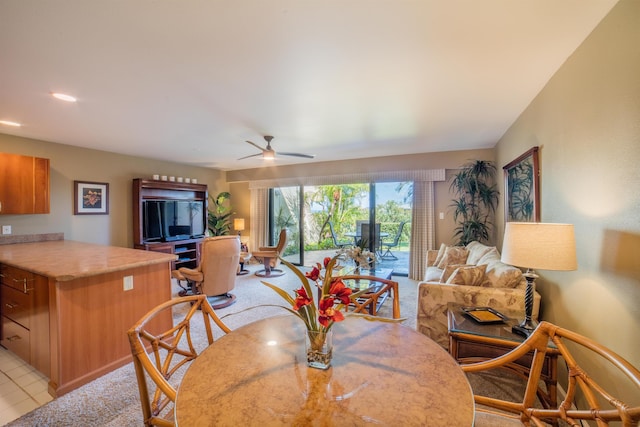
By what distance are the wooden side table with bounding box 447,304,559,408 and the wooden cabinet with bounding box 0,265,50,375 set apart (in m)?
3.08

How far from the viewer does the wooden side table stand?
1652 millimetres

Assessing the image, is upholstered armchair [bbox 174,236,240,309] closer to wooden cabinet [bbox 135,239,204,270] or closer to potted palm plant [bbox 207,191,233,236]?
wooden cabinet [bbox 135,239,204,270]

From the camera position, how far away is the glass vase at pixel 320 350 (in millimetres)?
1054

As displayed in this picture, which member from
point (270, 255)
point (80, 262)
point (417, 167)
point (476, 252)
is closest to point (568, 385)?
point (476, 252)

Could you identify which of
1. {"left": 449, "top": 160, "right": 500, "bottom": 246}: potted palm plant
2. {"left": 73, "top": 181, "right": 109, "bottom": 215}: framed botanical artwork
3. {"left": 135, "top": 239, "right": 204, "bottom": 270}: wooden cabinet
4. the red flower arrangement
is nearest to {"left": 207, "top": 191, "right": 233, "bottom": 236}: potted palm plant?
{"left": 135, "top": 239, "right": 204, "bottom": 270}: wooden cabinet

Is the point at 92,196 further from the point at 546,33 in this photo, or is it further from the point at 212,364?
the point at 546,33

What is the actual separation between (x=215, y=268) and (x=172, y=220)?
2.89 metres

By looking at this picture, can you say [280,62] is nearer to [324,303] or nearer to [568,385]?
[324,303]

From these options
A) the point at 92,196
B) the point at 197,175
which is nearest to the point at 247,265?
the point at 197,175

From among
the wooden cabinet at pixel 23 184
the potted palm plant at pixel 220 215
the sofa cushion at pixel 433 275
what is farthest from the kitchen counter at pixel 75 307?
the potted palm plant at pixel 220 215

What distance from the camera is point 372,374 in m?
1.01

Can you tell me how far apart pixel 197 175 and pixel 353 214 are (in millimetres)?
3923

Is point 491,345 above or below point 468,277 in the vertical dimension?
below

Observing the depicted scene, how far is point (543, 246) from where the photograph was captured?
1674 mm
